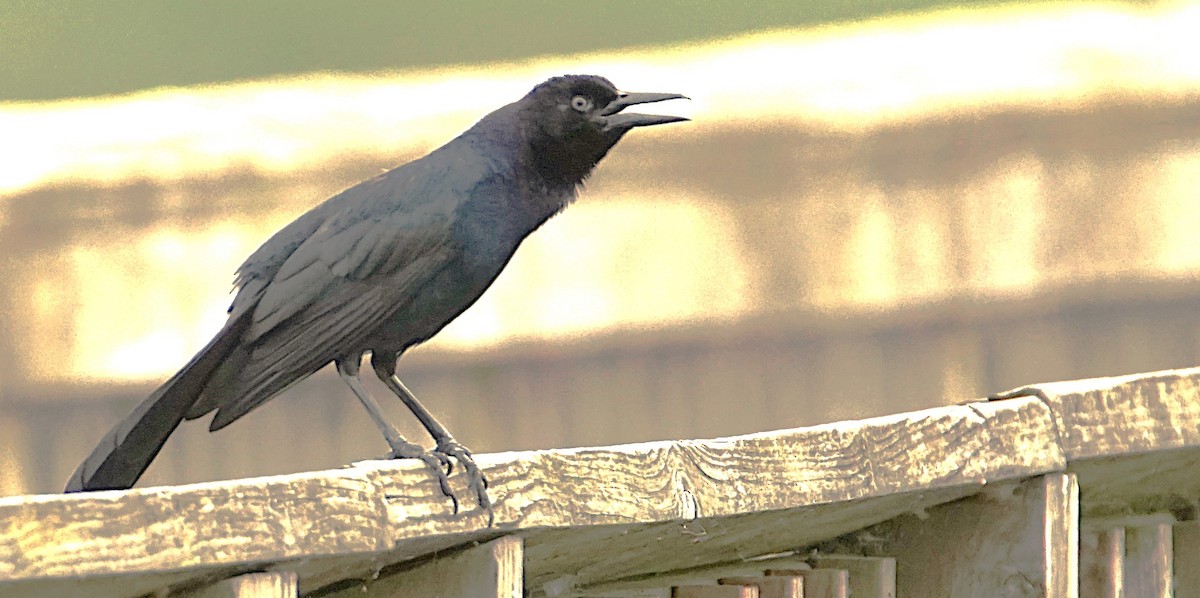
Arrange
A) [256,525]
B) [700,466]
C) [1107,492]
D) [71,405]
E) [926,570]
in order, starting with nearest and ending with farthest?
[256,525], [700,466], [926,570], [1107,492], [71,405]

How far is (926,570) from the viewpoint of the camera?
87.7 inches

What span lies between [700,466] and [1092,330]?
12.6 ft

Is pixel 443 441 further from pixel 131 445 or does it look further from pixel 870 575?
pixel 870 575

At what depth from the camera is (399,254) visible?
2787mm

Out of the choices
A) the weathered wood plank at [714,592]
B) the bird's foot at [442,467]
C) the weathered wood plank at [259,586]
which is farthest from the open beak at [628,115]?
the weathered wood plank at [259,586]

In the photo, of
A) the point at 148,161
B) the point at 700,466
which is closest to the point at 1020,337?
the point at 148,161

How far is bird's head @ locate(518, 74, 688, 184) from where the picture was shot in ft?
9.78

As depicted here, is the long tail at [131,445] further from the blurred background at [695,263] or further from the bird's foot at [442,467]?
the blurred background at [695,263]

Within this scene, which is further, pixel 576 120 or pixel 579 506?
pixel 576 120

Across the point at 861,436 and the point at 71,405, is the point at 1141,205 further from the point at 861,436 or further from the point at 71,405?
the point at 861,436

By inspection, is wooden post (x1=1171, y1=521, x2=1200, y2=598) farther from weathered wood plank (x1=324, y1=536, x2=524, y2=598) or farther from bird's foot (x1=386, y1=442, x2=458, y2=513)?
weathered wood plank (x1=324, y1=536, x2=524, y2=598)

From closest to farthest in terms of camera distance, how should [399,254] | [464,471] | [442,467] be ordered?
[464,471] < [442,467] < [399,254]

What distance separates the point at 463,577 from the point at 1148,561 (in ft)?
3.62

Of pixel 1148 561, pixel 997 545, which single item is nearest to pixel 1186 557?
pixel 1148 561
